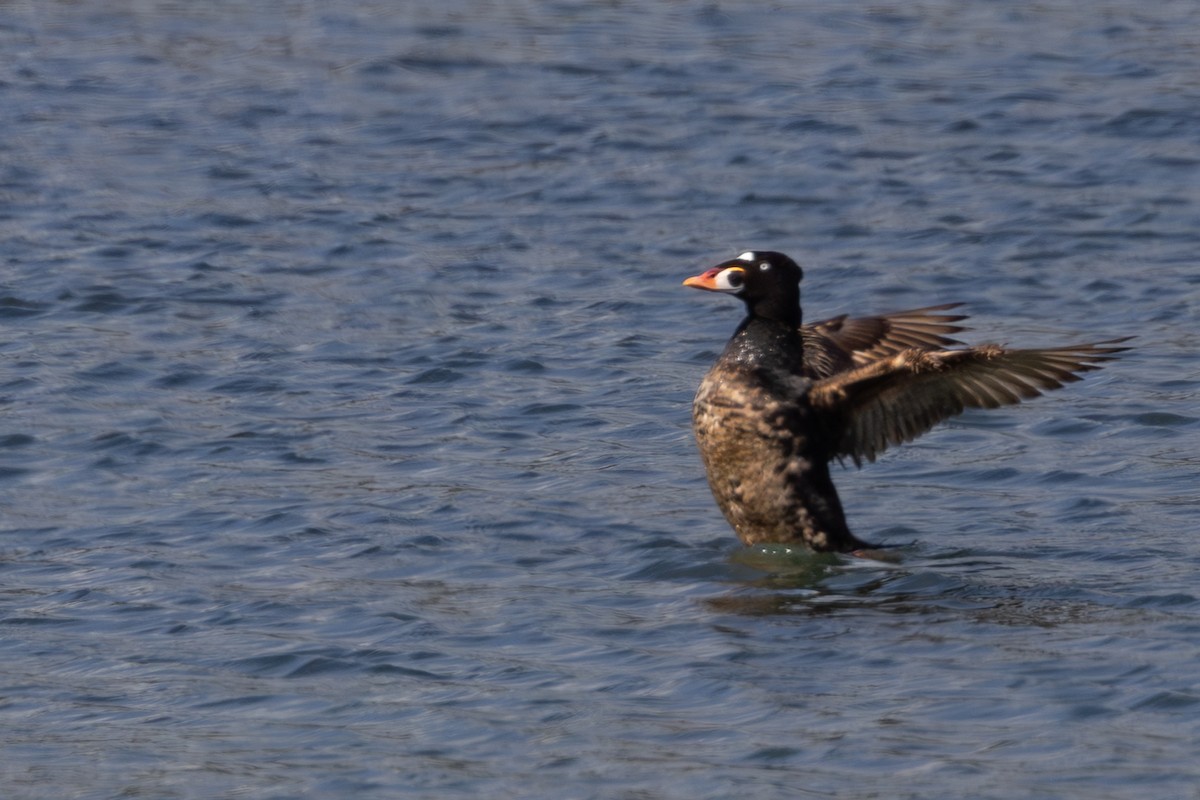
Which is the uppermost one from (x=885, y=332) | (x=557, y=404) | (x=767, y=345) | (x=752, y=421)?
(x=767, y=345)

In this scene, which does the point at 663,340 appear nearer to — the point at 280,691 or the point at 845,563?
the point at 845,563

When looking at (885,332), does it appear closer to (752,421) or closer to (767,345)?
(767,345)

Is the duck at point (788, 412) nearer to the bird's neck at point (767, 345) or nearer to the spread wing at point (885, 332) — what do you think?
the bird's neck at point (767, 345)

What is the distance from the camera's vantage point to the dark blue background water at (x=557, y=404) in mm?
7336

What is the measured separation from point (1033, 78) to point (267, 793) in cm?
1398

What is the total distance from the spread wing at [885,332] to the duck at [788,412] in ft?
2.48

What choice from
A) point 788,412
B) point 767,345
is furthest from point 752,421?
point 767,345

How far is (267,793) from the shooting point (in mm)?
6828

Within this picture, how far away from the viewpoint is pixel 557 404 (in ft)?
38.7

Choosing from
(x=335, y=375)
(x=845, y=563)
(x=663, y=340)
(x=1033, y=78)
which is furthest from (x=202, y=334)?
(x=1033, y=78)

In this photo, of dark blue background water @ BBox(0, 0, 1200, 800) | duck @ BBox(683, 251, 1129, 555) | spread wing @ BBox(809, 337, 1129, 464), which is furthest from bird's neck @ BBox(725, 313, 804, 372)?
dark blue background water @ BBox(0, 0, 1200, 800)

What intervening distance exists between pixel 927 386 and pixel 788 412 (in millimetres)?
612

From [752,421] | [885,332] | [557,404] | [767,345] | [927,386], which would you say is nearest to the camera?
Answer: [927,386]

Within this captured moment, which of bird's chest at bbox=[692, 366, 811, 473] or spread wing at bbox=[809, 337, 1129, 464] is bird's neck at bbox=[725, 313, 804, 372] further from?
spread wing at bbox=[809, 337, 1129, 464]
